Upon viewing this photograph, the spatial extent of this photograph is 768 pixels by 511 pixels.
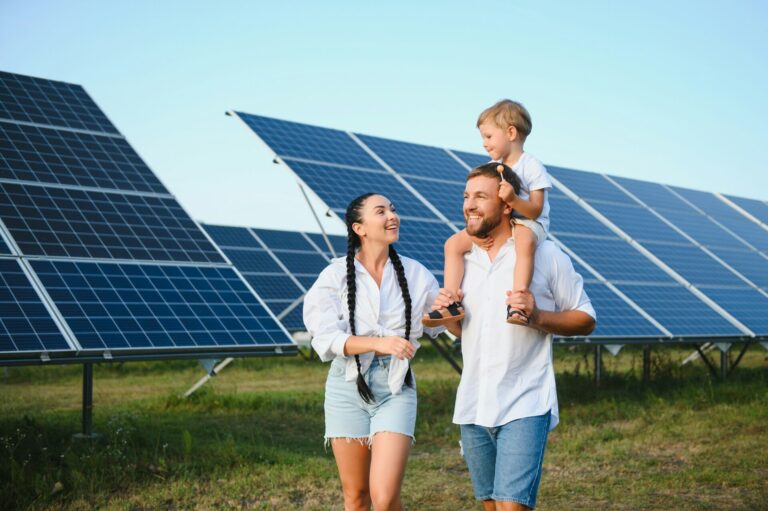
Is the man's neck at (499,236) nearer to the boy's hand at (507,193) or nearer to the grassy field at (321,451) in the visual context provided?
the boy's hand at (507,193)

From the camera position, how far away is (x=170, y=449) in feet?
29.7

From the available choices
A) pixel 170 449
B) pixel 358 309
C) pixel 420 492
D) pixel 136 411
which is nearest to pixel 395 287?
pixel 358 309

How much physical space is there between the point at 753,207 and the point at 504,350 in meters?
21.4

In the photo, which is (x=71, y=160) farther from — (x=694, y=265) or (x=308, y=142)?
(x=694, y=265)

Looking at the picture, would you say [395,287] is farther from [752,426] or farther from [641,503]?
[752,426]

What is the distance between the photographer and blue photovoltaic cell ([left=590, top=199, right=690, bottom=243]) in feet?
54.5

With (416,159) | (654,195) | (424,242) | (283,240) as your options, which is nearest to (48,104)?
(424,242)

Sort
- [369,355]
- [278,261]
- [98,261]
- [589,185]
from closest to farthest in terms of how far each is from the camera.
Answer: [369,355] → [98,261] → [589,185] → [278,261]

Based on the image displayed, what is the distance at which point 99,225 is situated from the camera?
31.1 ft

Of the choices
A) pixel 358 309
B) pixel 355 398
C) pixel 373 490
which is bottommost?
pixel 373 490

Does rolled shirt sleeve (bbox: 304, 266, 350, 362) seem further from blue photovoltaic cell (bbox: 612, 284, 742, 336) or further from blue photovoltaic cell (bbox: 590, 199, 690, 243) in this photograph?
blue photovoltaic cell (bbox: 590, 199, 690, 243)

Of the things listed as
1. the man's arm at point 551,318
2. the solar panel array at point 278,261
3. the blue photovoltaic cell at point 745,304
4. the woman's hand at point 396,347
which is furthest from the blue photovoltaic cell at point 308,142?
the man's arm at point 551,318

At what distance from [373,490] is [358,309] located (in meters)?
0.86

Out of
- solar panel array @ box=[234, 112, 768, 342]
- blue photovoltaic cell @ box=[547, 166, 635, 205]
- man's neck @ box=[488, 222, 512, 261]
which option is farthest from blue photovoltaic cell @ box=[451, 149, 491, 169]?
man's neck @ box=[488, 222, 512, 261]
